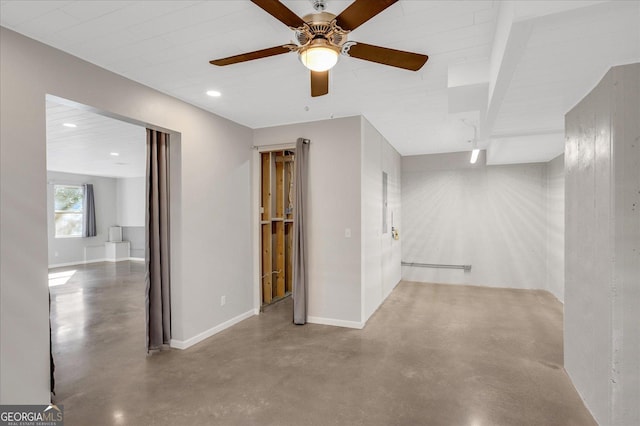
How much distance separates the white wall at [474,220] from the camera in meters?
5.81

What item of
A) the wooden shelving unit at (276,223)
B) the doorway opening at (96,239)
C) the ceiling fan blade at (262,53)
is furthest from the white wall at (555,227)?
the doorway opening at (96,239)

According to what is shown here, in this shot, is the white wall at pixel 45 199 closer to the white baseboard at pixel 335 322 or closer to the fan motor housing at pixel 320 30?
the white baseboard at pixel 335 322

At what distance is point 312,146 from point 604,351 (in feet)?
11.0

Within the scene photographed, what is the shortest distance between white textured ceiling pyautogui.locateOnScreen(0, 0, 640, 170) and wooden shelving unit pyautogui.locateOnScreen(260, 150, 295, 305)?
1.58m

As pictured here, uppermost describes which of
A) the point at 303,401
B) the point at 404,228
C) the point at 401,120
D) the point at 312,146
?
the point at 401,120

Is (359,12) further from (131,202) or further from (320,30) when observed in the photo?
(131,202)

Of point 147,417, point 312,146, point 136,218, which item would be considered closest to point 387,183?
point 312,146

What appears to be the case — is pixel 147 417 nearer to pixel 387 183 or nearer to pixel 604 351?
pixel 604 351

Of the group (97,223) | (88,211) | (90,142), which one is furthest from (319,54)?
(97,223)

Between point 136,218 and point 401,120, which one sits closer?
point 401,120

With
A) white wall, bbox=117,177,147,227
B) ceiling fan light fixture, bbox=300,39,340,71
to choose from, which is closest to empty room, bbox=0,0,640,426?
ceiling fan light fixture, bbox=300,39,340,71

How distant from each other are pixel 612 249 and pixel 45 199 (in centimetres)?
375

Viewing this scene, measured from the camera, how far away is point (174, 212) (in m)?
3.35

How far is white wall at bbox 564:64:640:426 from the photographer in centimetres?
188
